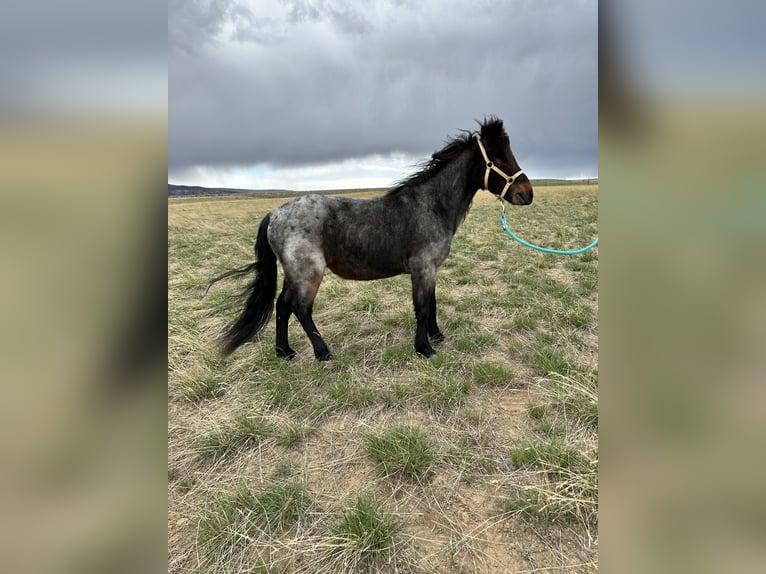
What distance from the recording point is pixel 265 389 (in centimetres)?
381

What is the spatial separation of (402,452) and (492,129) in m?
3.74

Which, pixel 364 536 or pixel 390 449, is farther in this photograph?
pixel 390 449

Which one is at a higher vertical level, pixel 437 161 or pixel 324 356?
pixel 437 161

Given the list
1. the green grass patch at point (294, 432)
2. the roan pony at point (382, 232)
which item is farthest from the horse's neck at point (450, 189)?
the green grass patch at point (294, 432)

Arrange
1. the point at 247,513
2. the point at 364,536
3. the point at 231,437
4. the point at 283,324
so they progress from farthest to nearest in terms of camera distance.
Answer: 1. the point at 283,324
2. the point at 231,437
3. the point at 247,513
4. the point at 364,536

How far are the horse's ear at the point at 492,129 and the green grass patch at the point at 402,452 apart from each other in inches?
137

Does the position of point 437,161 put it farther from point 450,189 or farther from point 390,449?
point 390,449

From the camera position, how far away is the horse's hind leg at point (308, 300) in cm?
426

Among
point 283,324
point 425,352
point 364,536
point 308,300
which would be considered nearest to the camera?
point 364,536

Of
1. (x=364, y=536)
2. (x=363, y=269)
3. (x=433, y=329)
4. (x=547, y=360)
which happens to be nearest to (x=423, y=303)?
(x=433, y=329)

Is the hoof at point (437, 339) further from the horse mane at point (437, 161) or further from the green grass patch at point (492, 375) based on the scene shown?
the horse mane at point (437, 161)

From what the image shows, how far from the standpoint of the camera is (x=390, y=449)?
9.01 feet
